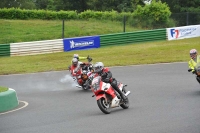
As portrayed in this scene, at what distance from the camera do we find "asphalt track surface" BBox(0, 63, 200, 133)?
1043cm

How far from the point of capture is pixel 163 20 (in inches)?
1550

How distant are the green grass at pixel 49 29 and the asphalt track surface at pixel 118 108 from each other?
14776 millimetres

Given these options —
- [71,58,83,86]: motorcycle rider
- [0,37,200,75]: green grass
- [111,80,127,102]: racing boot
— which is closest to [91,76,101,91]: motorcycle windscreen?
[111,80,127,102]: racing boot

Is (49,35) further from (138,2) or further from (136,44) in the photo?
(138,2)

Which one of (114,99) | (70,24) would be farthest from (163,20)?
(114,99)

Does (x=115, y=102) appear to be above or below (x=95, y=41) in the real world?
below

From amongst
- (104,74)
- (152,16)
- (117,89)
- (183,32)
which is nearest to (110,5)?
(152,16)

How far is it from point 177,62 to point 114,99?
13079 mm

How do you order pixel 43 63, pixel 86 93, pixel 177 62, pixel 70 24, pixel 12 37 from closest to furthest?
pixel 86 93 → pixel 177 62 → pixel 43 63 → pixel 12 37 → pixel 70 24

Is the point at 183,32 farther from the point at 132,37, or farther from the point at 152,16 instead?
the point at 152,16

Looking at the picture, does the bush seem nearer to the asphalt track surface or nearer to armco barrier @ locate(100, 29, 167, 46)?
armco barrier @ locate(100, 29, 167, 46)

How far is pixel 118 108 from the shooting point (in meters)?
13.7

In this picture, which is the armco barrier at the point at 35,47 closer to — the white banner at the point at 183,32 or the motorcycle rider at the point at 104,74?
the white banner at the point at 183,32

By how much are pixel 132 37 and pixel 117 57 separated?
5.92 m
